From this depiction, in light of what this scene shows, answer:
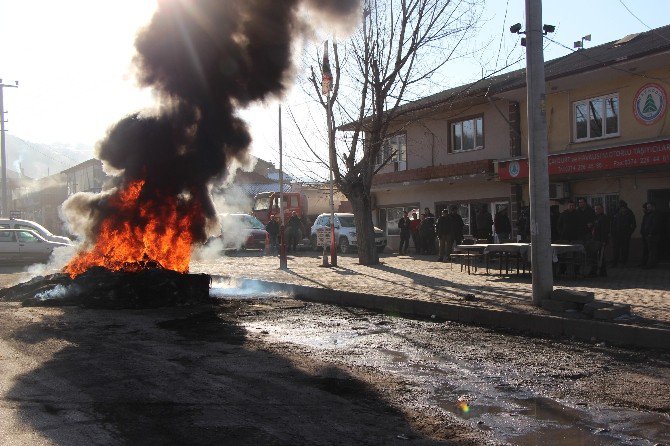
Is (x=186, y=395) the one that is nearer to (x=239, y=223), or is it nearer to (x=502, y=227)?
(x=502, y=227)

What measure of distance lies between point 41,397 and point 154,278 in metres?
6.07

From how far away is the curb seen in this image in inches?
288

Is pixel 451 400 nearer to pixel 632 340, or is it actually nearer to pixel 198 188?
pixel 632 340

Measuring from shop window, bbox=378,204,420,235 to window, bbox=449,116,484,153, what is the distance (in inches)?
147

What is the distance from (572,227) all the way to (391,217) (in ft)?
46.9

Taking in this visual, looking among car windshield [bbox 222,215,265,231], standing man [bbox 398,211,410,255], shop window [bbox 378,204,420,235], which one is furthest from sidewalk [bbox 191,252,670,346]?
car windshield [bbox 222,215,265,231]

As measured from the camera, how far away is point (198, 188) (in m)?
13.0

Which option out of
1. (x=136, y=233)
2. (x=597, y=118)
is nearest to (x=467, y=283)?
(x=136, y=233)

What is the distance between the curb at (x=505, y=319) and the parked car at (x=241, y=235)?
653 inches

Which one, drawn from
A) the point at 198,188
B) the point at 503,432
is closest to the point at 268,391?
the point at 503,432

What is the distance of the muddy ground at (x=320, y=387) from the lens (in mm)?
4387

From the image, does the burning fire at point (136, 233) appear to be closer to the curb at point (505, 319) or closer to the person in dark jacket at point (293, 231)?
the curb at point (505, 319)

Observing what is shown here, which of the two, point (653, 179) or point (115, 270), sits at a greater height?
point (653, 179)

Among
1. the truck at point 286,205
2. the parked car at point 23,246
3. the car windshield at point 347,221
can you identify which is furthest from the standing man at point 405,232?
the parked car at point 23,246
